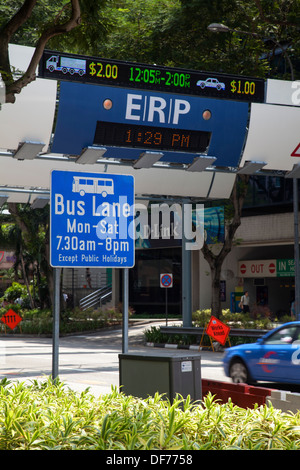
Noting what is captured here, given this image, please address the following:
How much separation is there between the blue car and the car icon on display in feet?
25.6

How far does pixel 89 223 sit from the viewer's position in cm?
774

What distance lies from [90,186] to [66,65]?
37.0ft

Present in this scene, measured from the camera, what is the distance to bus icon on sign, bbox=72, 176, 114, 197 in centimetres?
779

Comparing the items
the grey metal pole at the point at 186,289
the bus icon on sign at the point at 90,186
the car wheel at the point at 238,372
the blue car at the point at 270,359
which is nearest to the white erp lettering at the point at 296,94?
the grey metal pole at the point at 186,289

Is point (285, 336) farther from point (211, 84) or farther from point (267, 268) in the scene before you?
point (267, 268)

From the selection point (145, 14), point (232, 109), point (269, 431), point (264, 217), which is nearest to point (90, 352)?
point (232, 109)

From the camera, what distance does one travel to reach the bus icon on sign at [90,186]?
25.6ft

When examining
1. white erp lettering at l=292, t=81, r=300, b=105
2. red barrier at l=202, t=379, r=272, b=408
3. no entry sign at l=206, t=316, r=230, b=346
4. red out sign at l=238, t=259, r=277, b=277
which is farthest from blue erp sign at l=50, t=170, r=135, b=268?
red out sign at l=238, t=259, r=277, b=277

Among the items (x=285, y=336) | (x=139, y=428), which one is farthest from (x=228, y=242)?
(x=139, y=428)

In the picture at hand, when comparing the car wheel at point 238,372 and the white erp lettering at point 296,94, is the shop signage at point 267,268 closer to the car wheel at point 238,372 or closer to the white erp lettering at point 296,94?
the white erp lettering at point 296,94

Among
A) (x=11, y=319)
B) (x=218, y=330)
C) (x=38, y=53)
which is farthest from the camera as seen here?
(x=11, y=319)

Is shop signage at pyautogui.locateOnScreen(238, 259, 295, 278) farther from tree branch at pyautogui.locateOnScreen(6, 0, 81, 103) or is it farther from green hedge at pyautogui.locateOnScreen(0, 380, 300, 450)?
green hedge at pyautogui.locateOnScreen(0, 380, 300, 450)

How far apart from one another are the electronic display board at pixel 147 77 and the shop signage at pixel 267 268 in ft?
70.2
